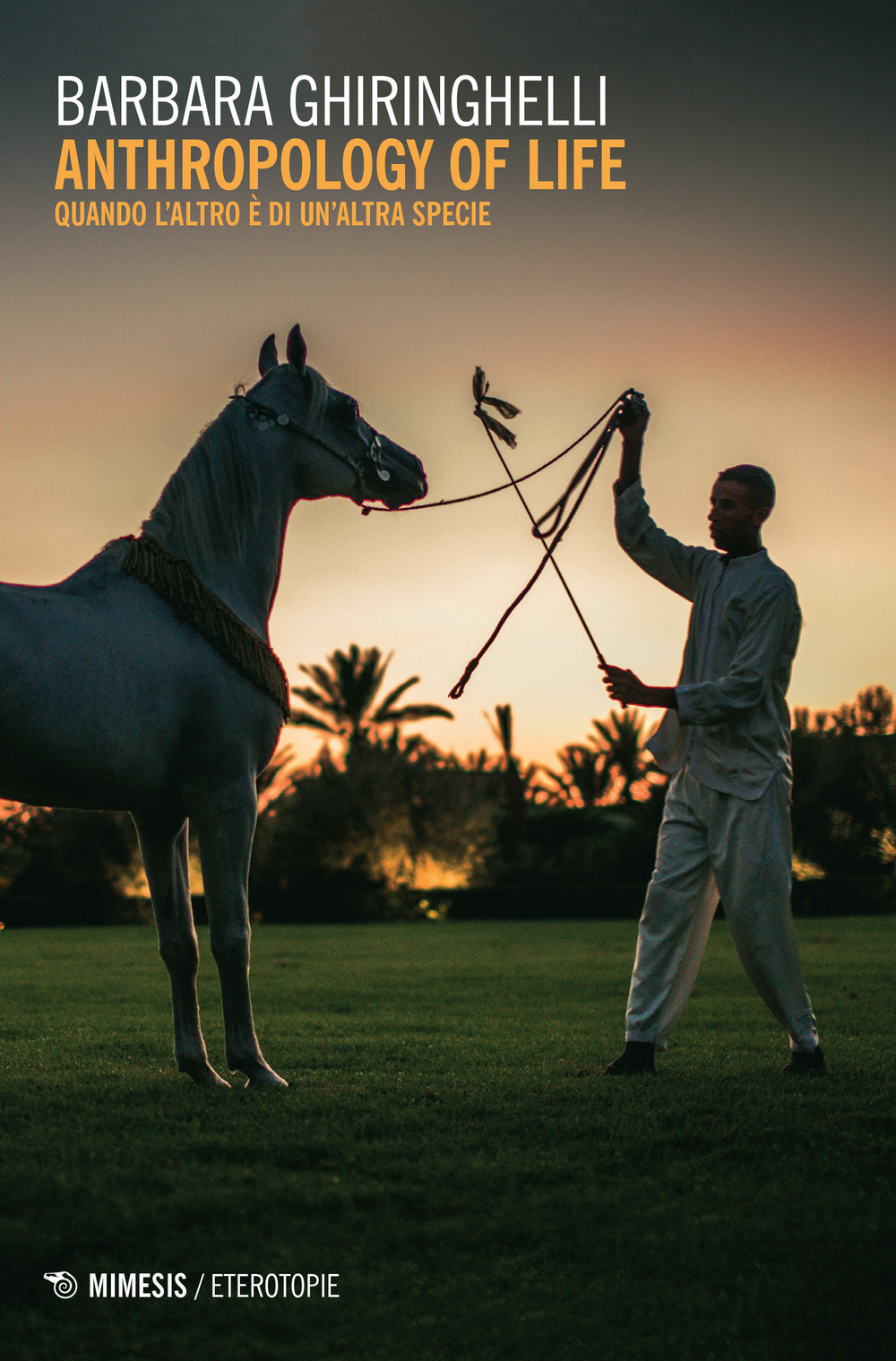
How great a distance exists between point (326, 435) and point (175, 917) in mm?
2200

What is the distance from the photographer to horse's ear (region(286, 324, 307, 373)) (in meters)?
5.20

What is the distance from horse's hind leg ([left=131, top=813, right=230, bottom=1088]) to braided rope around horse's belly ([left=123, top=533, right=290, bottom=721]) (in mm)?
740

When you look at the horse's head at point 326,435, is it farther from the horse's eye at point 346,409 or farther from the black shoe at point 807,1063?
the black shoe at point 807,1063

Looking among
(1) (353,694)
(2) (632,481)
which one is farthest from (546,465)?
(1) (353,694)

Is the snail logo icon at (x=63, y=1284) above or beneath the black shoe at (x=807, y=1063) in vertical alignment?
above

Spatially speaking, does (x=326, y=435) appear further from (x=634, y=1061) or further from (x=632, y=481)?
(x=634, y=1061)

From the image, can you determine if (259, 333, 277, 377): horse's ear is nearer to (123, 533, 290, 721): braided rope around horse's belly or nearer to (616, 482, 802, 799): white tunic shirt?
(123, 533, 290, 721): braided rope around horse's belly

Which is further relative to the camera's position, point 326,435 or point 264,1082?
point 326,435

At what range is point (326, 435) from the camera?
5508 millimetres

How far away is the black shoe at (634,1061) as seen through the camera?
5398mm

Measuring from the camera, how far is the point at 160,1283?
2.83 m

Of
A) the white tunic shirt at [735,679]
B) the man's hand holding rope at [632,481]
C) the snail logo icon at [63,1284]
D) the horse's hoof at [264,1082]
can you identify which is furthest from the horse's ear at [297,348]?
the snail logo icon at [63,1284]

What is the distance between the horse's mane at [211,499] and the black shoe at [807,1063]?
10.7 feet

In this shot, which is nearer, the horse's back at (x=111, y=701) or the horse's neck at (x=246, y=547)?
the horse's back at (x=111, y=701)
